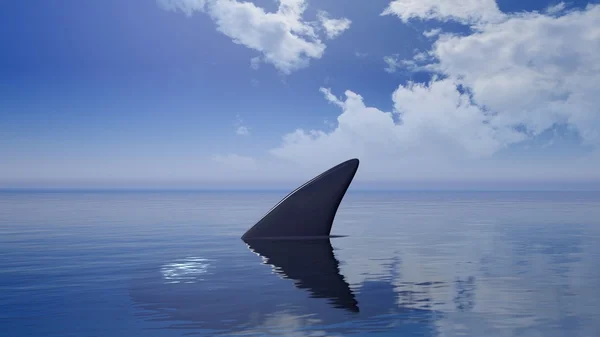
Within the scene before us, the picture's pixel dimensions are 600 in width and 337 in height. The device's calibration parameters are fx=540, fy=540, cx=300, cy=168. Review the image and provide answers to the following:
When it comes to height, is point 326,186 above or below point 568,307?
above

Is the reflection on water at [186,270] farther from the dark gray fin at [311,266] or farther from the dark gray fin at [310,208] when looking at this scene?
the dark gray fin at [310,208]

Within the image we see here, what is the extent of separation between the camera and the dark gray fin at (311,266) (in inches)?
692

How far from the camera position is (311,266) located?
24344 mm

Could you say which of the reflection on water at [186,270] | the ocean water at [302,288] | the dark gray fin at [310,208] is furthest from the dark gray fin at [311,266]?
the reflection on water at [186,270]

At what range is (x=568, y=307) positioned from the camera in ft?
51.8

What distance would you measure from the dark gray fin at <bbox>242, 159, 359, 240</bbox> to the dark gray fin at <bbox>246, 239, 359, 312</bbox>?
84cm

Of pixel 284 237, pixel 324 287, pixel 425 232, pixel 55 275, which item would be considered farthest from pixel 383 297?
pixel 425 232

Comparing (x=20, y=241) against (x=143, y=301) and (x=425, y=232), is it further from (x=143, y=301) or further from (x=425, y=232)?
(x=425, y=232)

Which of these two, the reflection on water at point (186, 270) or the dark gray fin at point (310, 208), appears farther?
the dark gray fin at point (310, 208)

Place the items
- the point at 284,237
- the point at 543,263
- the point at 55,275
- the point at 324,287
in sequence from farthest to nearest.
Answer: the point at 284,237 → the point at 543,263 → the point at 55,275 → the point at 324,287

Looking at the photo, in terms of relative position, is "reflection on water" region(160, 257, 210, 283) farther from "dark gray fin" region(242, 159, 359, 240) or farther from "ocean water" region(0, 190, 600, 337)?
"dark gray fin" region(242, 159, 359, 240)

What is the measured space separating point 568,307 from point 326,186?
17.5 metres

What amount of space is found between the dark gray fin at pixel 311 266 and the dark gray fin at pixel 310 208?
2.75ft

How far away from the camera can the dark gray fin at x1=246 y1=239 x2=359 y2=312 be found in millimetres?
17577
